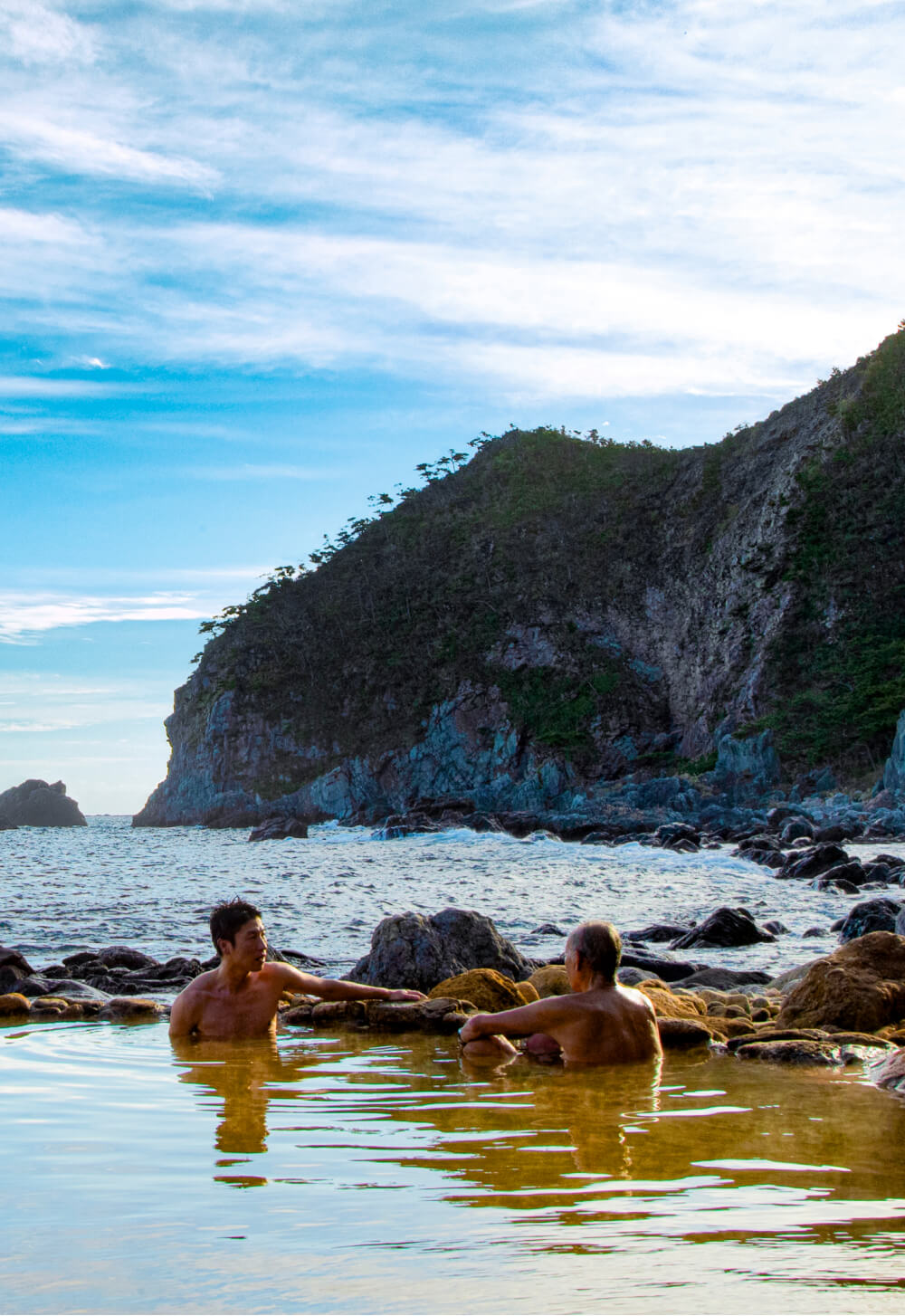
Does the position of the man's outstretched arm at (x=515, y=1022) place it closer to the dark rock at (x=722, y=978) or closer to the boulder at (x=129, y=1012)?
the boulder at (x=129, y=1012)

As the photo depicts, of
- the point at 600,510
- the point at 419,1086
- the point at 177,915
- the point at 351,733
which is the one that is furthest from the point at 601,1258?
the point at 600,510

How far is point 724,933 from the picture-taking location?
11.1m

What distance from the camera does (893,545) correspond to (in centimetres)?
5053

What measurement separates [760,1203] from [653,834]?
97.3 feet

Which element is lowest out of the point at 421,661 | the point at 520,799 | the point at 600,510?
the point at 520,799

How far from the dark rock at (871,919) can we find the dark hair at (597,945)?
19.2 ft

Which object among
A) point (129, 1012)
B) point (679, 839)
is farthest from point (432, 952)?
point (679, 839)

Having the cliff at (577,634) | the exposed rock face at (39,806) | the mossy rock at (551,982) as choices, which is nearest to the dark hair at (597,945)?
the mossy rock at (551,982)

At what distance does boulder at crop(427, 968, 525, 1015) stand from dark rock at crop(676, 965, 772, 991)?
6.65 ft

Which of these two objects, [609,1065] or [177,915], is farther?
[177,915]

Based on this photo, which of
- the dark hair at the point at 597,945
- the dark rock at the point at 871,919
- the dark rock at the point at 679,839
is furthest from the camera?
the dark rock at the point at 679,839

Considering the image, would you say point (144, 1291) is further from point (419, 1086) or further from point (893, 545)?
point (893, 545)

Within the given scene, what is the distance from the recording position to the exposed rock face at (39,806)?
102 meters

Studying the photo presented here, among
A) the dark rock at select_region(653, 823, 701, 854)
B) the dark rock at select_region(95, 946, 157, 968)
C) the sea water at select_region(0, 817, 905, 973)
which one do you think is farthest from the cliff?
the dark rock at select_region(95, 946, 157, 968)
